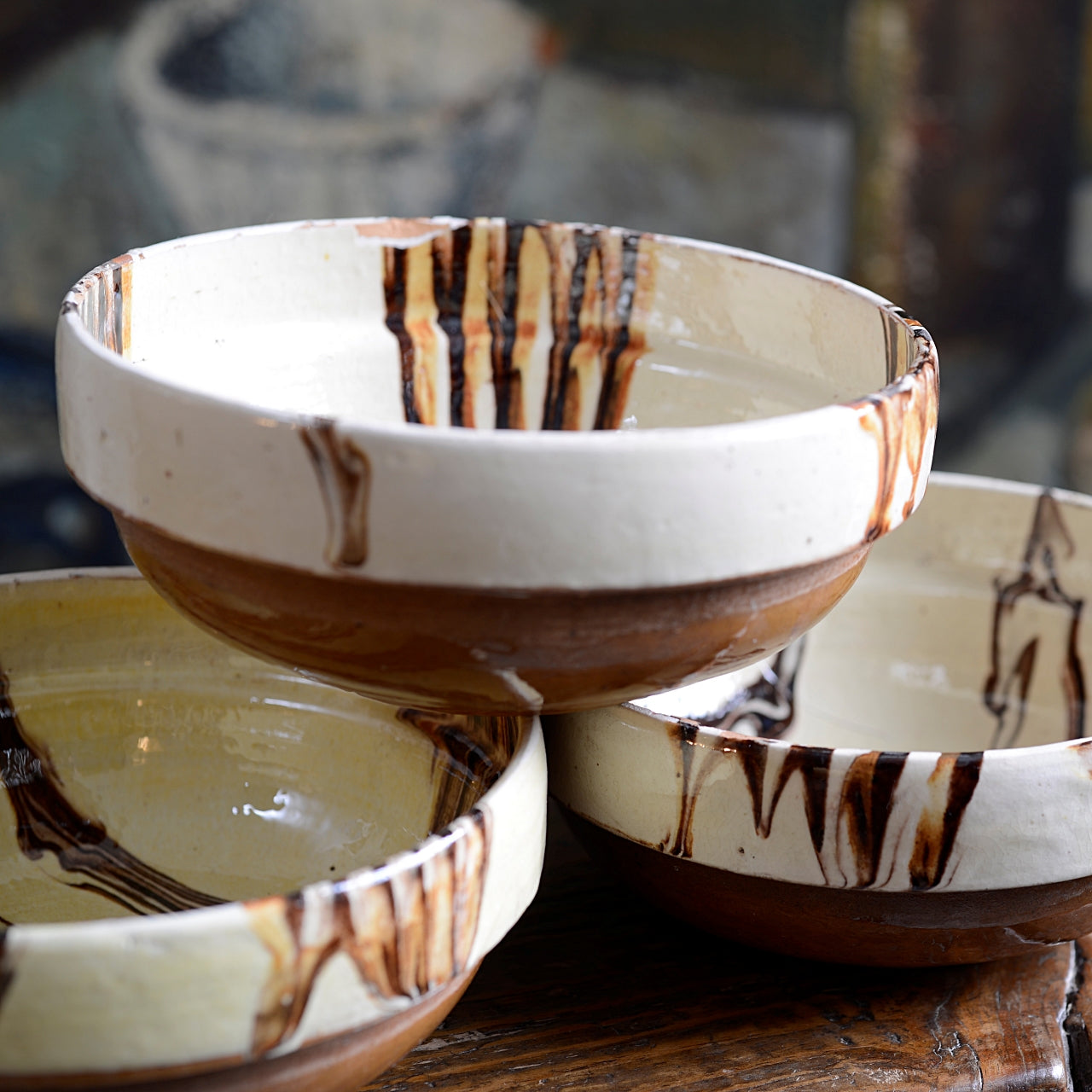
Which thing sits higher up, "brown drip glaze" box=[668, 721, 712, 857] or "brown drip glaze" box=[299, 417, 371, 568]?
"brown drip glaze" box=[299, 417, 371, 568]

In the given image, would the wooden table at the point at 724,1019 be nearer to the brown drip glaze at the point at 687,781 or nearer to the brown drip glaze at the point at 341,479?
the brown drip glaze at the point at 687,781

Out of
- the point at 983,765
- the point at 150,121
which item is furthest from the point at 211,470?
the point at 150,121

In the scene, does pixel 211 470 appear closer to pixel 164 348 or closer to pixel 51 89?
pixel 164 348

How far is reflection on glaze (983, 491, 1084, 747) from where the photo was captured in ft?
2.13

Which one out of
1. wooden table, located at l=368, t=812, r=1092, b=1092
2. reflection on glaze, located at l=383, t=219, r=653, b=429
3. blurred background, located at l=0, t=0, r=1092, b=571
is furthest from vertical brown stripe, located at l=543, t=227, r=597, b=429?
blurred background, located at l=0, t=0, r=1092, b=571

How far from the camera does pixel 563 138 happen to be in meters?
1.27

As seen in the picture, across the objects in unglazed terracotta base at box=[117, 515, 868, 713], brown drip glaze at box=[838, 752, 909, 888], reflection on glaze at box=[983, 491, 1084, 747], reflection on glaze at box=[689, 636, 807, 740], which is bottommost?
reflection on glaze at box=[689, 636, 807, 740]

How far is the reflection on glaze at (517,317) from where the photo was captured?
55 centimetres

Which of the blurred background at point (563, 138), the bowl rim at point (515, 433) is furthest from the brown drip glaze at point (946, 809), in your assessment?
the blurred background at point (563, 138)

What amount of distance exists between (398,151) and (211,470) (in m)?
1.00

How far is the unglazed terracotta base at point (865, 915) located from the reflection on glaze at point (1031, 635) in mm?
217

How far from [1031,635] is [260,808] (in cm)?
40

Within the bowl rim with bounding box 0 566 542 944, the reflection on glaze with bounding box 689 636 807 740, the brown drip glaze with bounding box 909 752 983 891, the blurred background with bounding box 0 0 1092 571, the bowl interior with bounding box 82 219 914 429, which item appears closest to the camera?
the bowl rim with bounding box 0 566 542 944

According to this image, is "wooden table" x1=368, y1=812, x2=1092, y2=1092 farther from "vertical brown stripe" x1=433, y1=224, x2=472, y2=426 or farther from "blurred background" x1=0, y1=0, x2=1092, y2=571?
"blurred background" x1=0, y1=0, x2=1092, y2=571
